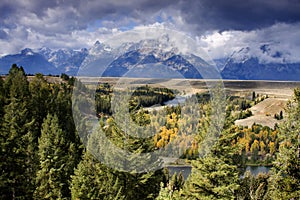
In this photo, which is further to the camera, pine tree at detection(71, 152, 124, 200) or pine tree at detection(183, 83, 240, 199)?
pine tree at detection(71, 152, 124, 200)

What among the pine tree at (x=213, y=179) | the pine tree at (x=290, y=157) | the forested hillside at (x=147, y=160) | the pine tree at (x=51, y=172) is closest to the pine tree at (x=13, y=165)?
the forested hillside at (x=147, y=160)

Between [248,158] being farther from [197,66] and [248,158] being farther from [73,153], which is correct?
[197,66]

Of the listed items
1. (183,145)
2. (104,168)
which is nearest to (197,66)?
(183,145)

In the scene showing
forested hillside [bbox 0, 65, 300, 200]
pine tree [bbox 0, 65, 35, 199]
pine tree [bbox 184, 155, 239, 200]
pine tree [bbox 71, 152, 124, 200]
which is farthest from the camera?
pine tree [bbox 0, 65, 35, 199]

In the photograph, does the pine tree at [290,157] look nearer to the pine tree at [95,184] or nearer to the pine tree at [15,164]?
the pine tree at [95,184]

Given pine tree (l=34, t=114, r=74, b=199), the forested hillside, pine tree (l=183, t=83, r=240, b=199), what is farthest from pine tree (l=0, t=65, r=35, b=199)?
pine tree (l=183, t=83, r=240, b=199)

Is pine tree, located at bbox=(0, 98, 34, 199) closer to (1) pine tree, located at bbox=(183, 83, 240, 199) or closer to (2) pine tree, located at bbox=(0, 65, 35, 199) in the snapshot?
(2) pine tree, located at bbox=(0, 65, 35, 199)

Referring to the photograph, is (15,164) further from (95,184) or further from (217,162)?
(217,162)

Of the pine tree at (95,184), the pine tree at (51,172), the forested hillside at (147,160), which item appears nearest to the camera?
the forested hillside at (147,160)

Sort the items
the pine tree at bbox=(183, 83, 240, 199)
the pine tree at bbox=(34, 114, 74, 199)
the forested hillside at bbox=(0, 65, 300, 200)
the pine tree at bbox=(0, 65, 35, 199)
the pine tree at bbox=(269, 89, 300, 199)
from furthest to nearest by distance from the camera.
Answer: the pine tree at bbox=(34, 114, 74, 199)
the pine tree at bbox=(0, 65, 35, 199)
the forested hillside at bbox=(0, 65, 300, 200)
the pine tree at bbox=(183, 83, 240, 199)
the pine tree at bbox=(269, 89, 300, 199)
